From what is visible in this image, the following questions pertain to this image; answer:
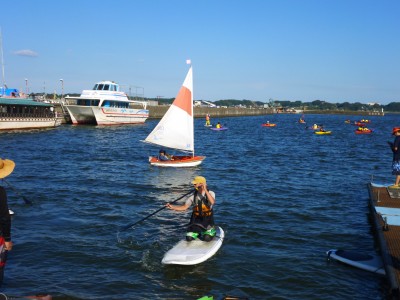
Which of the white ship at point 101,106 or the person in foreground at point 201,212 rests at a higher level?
the white ship at point 101,106

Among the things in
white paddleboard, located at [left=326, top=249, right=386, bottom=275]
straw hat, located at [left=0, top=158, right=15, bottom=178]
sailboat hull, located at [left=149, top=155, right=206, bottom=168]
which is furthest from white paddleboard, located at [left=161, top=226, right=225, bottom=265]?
sailboat hull, located at [left=149, top=155, right=206, bottom=168]

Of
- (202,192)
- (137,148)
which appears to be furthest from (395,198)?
(137,148)

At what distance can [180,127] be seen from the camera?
2625cm

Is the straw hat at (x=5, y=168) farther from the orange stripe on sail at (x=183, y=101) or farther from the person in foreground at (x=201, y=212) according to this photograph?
the orange stripe on sail at (x=183, y=101)

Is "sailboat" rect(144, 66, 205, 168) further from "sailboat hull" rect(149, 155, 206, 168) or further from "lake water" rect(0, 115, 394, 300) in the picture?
"lake water" rect(0, 115, 394, 300)

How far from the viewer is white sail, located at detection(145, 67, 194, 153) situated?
2619cm

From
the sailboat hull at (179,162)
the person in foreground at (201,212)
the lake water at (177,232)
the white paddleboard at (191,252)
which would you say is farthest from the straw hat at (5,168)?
the sailboat hull at (179,162)

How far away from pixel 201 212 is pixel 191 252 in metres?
1.15

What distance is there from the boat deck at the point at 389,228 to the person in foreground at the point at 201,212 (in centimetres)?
439

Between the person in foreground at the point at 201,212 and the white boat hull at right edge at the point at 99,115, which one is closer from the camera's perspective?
the person in foreground at the point at 201,212

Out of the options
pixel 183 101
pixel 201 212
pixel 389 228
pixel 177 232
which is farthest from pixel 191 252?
pixel 183 101

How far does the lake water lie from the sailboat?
2.02 feet

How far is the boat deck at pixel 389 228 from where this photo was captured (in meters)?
9.01

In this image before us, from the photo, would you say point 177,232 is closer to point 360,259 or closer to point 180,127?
point 360,259
